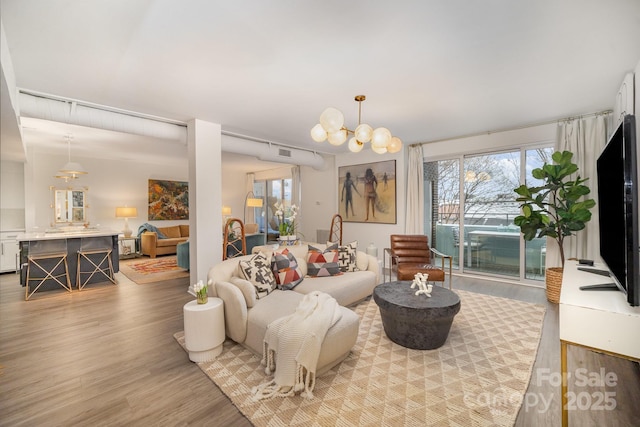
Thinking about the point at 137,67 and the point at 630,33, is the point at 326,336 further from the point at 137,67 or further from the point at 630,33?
the point at 630,33

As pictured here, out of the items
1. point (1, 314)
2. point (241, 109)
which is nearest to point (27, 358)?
point (1, 314)

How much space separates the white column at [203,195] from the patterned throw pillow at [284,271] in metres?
1.55

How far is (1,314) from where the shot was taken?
3479 millimetres

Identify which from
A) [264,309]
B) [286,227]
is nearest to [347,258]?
[286,227]

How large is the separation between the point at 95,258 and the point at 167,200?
380 cm

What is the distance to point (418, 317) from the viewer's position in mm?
2439

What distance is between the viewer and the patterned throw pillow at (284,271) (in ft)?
10.2

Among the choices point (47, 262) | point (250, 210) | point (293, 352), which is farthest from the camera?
point (250, 210)

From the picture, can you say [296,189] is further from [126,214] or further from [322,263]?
[126,214]

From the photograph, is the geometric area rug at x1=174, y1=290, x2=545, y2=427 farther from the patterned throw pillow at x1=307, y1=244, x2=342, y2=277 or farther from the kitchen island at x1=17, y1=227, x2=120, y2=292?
the kitchen island at x1=17, y1=227, x2=120, y2=292

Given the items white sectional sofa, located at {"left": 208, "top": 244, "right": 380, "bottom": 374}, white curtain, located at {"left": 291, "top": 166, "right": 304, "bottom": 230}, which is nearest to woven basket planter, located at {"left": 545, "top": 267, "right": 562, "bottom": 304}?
white sectional sofa, located at {"left": 208, "top": 244, "right": 380, "bottom": 374}

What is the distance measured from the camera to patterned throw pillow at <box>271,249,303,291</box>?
3113 millimetres

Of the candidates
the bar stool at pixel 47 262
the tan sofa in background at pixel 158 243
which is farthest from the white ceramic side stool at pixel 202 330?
the tan sofa in background at pixel 158 243

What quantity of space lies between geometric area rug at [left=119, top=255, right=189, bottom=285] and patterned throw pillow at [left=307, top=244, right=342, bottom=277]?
318cm
